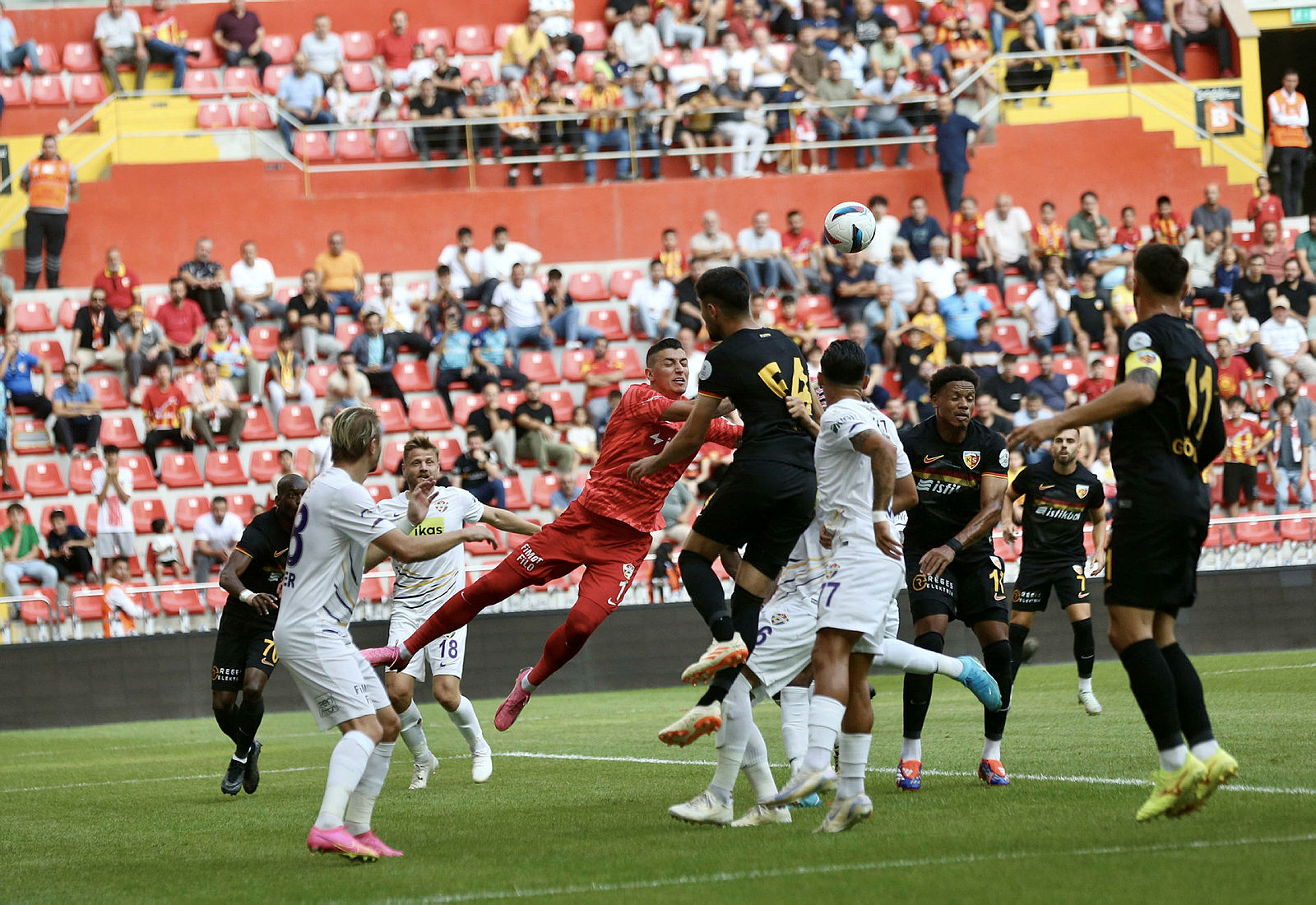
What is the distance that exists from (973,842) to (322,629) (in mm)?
3068

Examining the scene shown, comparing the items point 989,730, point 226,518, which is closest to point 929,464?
point 989,730

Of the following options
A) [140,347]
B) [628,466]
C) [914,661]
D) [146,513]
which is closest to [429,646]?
[628,466]

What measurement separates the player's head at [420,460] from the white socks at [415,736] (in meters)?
1.62

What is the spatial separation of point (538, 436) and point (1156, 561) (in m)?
15.3

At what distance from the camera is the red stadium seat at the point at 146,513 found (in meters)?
21.5

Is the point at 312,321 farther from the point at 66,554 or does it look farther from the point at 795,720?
the point at 795,720

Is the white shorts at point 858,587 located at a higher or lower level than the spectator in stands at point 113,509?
higher

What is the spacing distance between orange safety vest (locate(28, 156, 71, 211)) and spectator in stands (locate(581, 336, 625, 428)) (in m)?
8.67

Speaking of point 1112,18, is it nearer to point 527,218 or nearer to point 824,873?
point 527,218

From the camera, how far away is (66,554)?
20.2m

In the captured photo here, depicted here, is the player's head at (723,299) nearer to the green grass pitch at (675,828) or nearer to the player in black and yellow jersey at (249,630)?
the green grass pitch at (675,828)

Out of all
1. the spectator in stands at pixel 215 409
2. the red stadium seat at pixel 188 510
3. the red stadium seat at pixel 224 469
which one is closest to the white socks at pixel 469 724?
the red stadium seat at pixel 188 510

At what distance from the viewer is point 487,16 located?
29500 mm

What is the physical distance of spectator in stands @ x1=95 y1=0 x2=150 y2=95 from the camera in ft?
89.3
